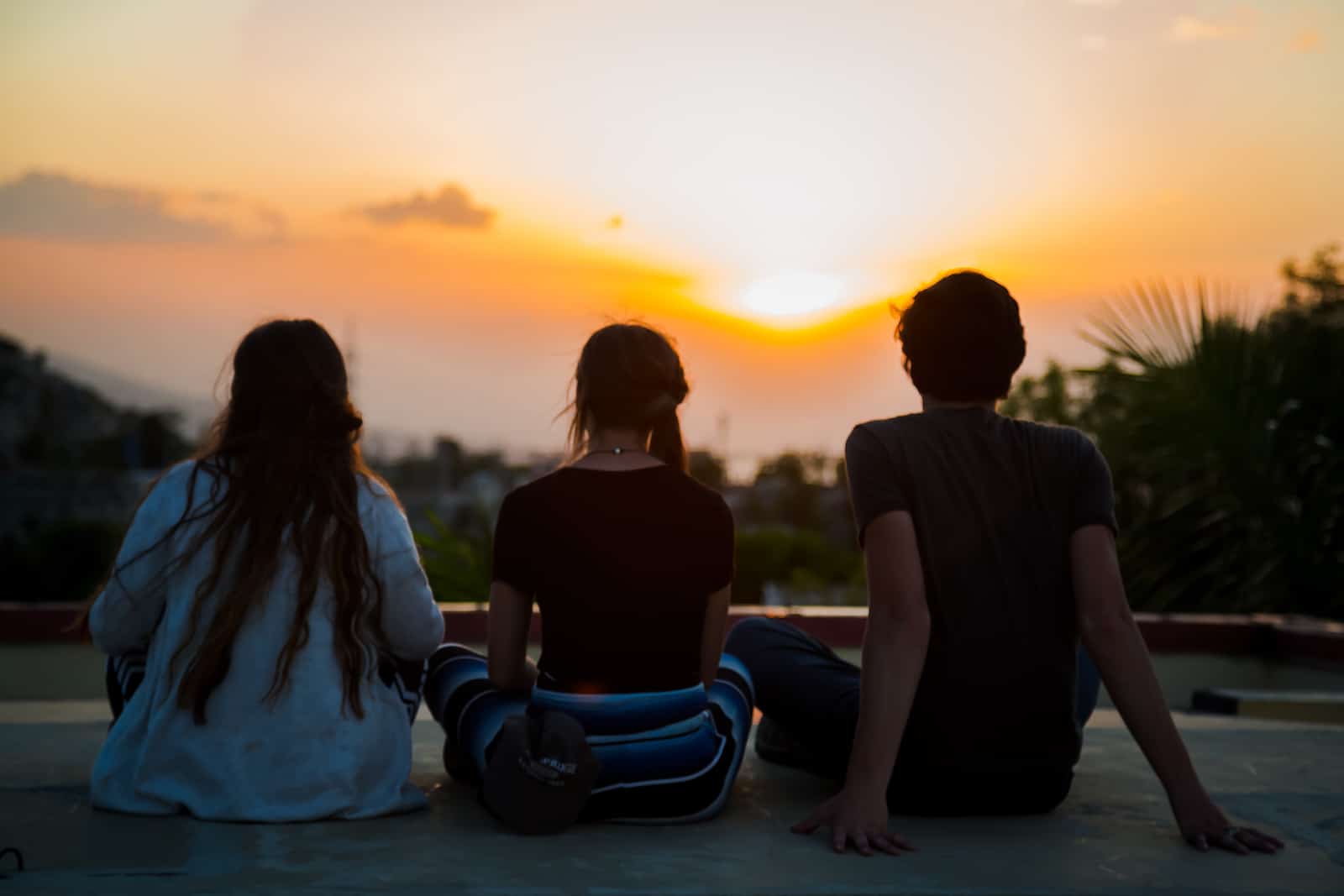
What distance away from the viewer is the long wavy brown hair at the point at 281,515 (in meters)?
2.87

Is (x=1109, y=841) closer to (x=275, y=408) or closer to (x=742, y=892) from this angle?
(x=742, y=892)

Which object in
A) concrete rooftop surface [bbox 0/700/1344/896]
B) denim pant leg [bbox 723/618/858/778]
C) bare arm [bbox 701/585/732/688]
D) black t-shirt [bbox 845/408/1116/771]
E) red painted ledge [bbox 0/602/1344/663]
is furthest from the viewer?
red painted ledge [bbox 0/602/1344/663]

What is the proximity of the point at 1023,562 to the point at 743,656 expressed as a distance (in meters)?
0.87

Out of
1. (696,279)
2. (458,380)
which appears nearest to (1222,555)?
(696,279)

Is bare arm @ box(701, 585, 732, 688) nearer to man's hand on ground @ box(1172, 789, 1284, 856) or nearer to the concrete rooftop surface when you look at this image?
the concrete rooftop surface

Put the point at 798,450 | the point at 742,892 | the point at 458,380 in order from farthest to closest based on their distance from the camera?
1. the point at 458,380
2. the point at 798,450
3. the point at 742,892

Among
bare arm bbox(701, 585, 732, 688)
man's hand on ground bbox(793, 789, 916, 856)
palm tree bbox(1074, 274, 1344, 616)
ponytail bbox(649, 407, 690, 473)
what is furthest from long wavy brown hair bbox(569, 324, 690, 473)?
palm tree bbox(1074, 274, 1344, 616)

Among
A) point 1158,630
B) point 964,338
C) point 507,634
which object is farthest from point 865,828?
point 1158,630

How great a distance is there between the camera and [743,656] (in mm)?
3420

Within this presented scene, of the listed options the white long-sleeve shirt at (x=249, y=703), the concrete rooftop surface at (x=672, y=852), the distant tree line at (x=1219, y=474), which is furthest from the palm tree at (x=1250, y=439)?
the white long-sleeve shirt at (x=249, y=703)

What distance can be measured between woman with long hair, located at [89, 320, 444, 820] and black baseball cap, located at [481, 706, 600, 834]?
0.35m

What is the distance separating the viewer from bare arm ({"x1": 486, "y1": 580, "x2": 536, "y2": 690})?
2.93 m

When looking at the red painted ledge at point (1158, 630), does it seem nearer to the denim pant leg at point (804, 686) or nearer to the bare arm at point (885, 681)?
the denim pant leg at point (804, 686)

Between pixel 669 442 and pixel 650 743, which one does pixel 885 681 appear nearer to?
pixel 650 743
